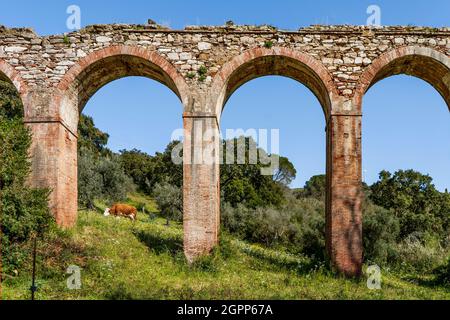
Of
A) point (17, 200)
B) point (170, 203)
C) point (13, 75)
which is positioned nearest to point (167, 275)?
point (17, 200)

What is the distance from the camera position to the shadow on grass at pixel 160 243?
446 inches

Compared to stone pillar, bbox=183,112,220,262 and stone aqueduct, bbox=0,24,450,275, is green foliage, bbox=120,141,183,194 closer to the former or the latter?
stone aqueduct, bbox=0,24,450,275

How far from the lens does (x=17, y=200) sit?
9.84 metres

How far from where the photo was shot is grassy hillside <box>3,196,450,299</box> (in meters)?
8.31

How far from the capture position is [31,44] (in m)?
11.5

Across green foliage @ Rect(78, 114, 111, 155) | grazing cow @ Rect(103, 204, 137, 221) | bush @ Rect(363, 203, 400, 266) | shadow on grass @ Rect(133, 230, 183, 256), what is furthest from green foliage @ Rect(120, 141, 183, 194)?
shadow on grass @ Rect(133, 230, 183, 256)

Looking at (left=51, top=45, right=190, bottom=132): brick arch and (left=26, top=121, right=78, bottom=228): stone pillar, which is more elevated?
(left=51, top=45, right=190, bottom=132): brick arch

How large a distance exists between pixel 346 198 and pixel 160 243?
5202mm

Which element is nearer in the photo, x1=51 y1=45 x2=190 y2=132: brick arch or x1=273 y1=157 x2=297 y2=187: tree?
x1=51 y1=45 x2=190 y2=132: brick arch

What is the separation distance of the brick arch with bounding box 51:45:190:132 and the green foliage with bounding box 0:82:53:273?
124 centimetres

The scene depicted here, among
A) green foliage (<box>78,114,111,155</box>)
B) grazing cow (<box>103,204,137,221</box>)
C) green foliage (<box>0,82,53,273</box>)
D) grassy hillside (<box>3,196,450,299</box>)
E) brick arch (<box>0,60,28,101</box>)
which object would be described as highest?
green foliage (<box>78,114,111,155</box>)

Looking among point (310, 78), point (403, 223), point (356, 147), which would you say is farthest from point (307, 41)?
point (403, 223)

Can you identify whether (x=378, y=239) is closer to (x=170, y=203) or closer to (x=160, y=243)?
(x=160, y=243)

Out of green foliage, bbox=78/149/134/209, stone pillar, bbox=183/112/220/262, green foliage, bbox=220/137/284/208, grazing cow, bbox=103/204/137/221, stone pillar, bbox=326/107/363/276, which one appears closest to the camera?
stone pillar, bbox=326/107/363/276
